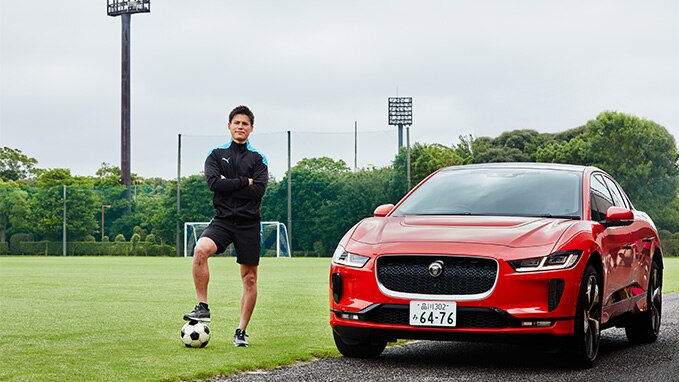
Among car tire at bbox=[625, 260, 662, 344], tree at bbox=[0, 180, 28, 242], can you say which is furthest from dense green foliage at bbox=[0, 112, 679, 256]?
car tire at bbox=[625, 260, 662, 344]

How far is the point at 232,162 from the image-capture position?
9.59 meters

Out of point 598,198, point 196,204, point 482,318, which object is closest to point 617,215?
point 598,198

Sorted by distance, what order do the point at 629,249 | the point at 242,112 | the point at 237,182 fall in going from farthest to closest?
the point at 629,249 → the point at 242,112 → the point at 237,182

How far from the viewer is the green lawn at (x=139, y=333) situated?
8086 mm

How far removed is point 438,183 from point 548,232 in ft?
5.70

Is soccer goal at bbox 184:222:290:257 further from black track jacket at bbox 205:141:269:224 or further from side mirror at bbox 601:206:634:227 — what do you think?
side mirror at bbox 601:206:634:227

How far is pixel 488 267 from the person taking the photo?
313 inches

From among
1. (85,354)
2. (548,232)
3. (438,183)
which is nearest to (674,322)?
(438,183)

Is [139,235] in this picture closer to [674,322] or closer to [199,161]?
[199,161]

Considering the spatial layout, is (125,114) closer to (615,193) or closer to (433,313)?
(615,193)

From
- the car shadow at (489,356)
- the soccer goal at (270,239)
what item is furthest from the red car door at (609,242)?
the soccer goal at (270,239)

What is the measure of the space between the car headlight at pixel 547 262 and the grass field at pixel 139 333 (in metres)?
1.97

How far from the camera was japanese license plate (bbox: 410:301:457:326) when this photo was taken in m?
7.90

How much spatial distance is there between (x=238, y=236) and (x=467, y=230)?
2.09 metres
